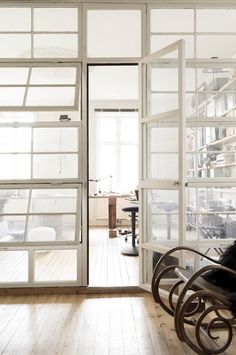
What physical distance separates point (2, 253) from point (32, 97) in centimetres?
166

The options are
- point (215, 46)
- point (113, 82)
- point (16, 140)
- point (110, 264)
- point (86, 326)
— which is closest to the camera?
point (86, 326)

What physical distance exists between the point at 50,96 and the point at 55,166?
29.0 inches

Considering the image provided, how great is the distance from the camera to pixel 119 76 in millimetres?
6723

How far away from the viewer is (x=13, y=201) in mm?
3678

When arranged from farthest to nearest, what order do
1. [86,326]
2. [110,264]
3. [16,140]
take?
[110,264], [16,140], [86,326]

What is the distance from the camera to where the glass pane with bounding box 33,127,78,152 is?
12.1 feet

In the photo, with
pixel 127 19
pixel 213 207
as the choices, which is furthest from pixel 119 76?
pixel 213 207

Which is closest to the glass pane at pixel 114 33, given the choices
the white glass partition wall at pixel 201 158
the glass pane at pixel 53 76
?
the glass pane at pixel 53 76

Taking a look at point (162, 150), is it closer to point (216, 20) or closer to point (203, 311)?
point (216, 20)

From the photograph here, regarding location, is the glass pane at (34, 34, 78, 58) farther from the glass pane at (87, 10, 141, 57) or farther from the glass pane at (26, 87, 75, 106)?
the glass pane at (26, 87, 75, 106)

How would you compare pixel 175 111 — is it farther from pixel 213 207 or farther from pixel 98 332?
pixel 98 332

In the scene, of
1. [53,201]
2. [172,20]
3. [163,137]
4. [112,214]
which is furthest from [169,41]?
[112,214]

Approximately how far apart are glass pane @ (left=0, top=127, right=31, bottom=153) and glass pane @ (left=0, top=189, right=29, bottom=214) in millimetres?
427

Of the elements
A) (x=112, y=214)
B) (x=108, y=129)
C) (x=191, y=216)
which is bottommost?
(x=112, y=214)
